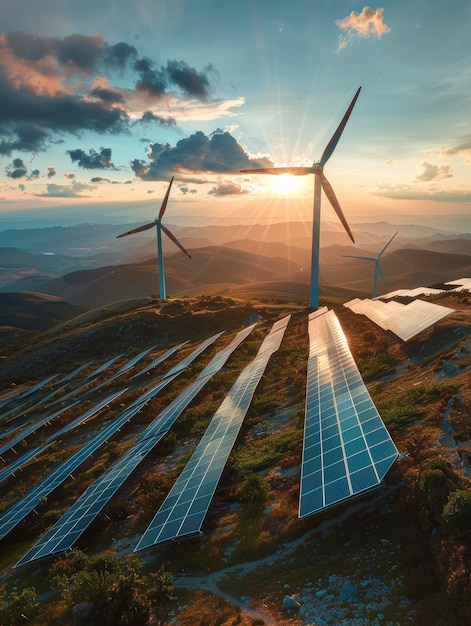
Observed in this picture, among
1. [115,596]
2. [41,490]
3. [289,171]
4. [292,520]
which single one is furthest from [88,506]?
[289,171]

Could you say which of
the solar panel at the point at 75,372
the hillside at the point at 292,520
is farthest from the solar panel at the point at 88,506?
the solar panel at the point at 75,372

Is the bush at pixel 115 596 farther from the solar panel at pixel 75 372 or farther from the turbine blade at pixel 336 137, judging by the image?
the turbine blade at pixel 336 137

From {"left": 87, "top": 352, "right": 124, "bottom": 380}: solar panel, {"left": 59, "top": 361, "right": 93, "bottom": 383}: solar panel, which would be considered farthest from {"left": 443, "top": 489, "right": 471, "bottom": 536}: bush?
{"left": 59, "top": 361, "right": 93, "bottom": 383}: solar panel

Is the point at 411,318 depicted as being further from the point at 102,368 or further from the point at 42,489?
the point at 102,368

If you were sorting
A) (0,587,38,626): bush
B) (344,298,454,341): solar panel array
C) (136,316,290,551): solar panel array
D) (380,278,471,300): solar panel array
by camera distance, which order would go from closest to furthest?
(0,587,38,626): bush, (136,316,290,551): solar panel array, (344,298,454,341): solar panel array, (380,278,471,300): solar panel array

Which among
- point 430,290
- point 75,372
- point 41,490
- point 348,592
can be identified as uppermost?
point 348,592

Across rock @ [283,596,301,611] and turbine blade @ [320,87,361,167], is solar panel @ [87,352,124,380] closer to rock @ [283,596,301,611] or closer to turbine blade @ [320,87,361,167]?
turbine blade @ [320,87,361,167]

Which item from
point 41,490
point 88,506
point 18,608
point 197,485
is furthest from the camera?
point 41,490
